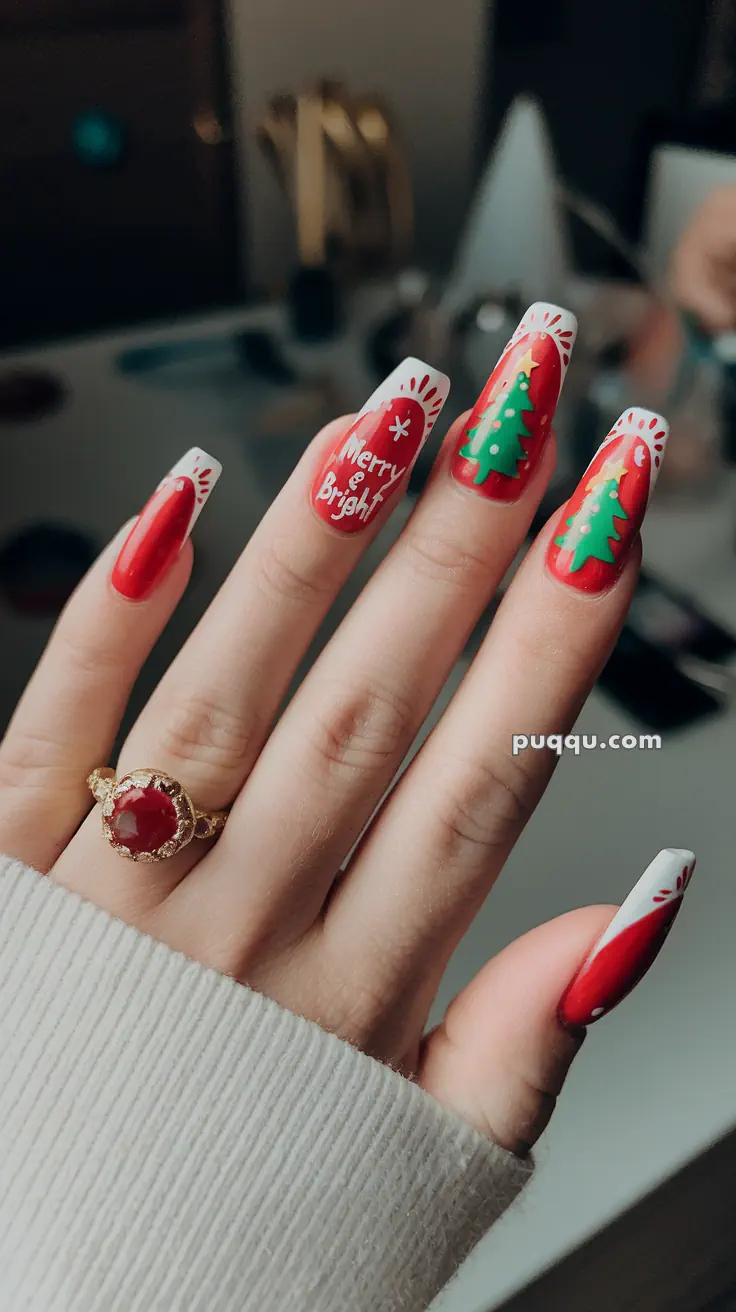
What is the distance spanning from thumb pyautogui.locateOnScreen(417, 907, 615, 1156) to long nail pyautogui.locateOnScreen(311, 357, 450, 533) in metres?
0.18

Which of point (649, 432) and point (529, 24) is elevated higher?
point (529, 24)

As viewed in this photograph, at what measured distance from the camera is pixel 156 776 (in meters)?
0.38

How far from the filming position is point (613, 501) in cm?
36

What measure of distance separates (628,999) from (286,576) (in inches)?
12.1

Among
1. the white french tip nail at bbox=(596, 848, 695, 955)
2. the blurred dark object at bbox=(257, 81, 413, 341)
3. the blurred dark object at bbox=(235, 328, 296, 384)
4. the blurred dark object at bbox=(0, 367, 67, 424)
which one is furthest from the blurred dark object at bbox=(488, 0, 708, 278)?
the white french tip nail at bbox=(596, 848, 695, 955)

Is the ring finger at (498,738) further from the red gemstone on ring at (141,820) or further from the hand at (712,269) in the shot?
the hand at (712,269)

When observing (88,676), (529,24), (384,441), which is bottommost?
(88,676)

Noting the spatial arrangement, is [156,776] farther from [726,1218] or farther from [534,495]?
[726,1218]

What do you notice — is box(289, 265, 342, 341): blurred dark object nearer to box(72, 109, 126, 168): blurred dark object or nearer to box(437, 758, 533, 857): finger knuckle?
box(72, 109, 126, 168): blurred dark object

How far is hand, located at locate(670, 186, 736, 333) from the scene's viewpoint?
3.06 ft

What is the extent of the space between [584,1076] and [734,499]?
0.54 meters

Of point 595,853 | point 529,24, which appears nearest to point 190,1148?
point 595,853

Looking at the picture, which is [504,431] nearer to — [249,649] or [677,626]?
[249,649]

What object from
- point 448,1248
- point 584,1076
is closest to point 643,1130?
point 584,1076
